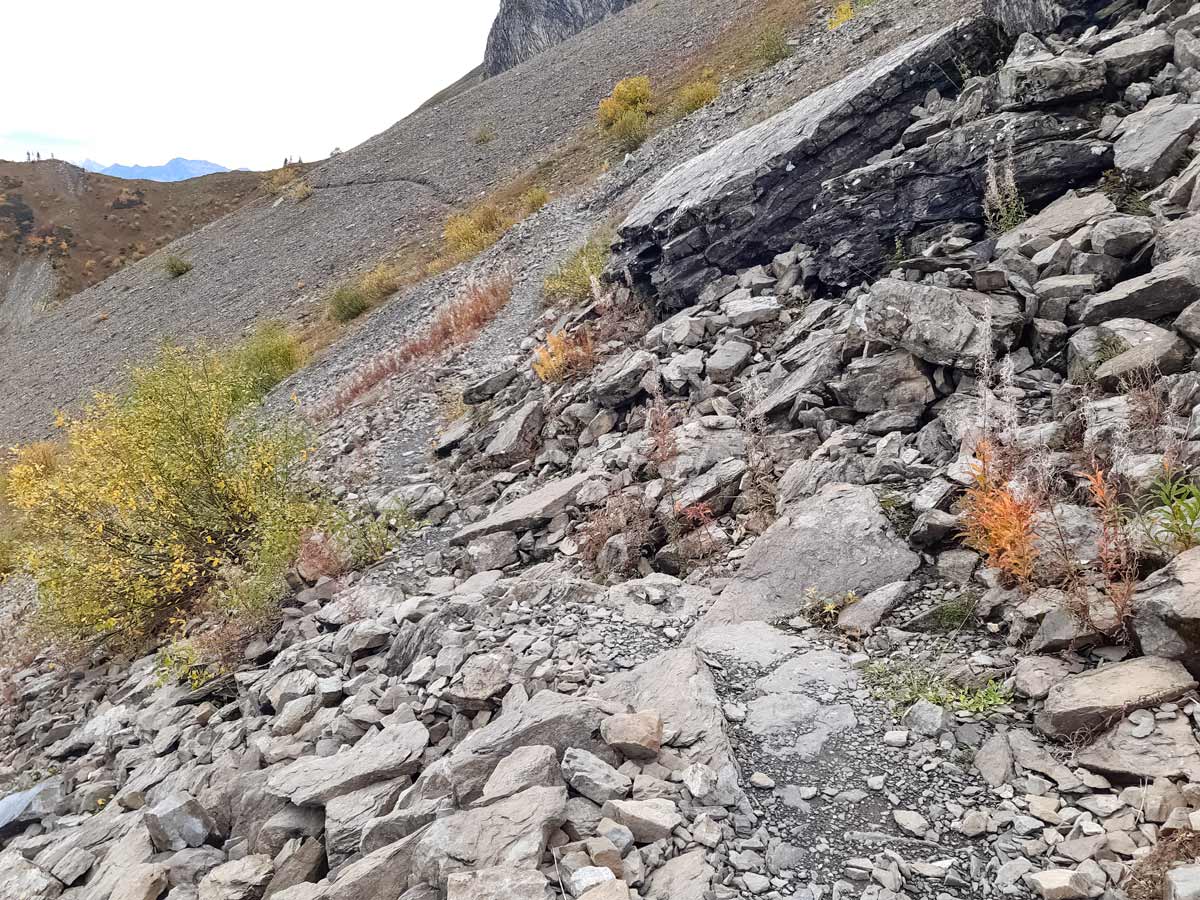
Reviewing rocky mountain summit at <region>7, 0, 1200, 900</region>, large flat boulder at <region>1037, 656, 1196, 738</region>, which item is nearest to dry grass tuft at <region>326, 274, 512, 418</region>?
rocky mountain summit at <region>7, 0, 1200, 900</region>

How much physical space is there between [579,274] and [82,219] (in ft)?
215

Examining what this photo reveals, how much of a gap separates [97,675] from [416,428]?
19.0 ft

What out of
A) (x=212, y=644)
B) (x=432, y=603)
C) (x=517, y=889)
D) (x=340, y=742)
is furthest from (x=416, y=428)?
(x=517, y=889)

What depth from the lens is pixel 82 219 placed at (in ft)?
198

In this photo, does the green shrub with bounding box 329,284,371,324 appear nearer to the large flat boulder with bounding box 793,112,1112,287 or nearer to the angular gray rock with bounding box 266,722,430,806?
the large flat boulder with bounding box 793,112,1112,287

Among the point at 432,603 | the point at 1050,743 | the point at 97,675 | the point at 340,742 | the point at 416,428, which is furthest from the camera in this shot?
the point at 416,428

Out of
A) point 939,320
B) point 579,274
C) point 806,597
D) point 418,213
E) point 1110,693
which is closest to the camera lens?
point 1110,693

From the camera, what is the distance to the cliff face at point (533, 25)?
71562 millimetres

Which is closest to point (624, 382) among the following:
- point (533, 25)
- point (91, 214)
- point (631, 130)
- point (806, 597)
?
→ point (806, 597)

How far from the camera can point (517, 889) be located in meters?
3.03

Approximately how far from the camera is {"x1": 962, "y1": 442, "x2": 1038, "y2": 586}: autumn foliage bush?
4492 millimetres

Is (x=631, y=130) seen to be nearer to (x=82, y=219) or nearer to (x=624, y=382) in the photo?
(x=624, y=382)

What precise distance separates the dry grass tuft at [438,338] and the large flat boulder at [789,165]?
5353mm

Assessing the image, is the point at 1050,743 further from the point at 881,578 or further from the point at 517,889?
the point at 517,889
